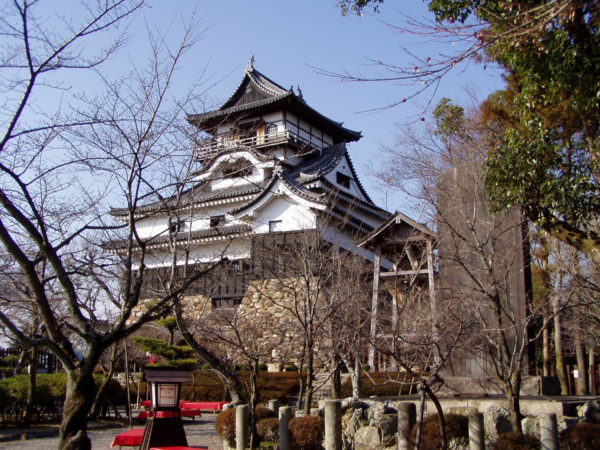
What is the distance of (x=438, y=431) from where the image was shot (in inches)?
313

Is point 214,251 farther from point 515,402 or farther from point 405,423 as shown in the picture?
point 515,402

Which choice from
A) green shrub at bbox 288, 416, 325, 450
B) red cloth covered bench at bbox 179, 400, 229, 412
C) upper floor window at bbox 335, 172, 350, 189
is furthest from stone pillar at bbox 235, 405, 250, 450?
upper floor window at bbox 335, 172, 350, 189

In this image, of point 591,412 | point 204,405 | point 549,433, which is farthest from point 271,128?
point 549,433

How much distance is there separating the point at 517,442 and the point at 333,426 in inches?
97.3

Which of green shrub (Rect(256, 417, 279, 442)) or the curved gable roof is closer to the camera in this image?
green shrub (Rect(256, 417, 279, 442))

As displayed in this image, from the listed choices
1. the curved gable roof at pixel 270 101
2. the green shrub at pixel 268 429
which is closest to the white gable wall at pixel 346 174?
the curved gable roof at pixel 270 101

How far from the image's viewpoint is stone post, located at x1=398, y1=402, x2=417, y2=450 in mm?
7730

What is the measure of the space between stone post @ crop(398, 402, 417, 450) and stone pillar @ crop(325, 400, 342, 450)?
895mm

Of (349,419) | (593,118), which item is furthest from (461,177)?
(349,419)

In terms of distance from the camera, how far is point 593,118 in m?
7.81

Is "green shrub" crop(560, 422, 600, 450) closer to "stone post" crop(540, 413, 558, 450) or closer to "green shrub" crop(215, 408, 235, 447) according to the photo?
"stone post" crop(540, 413, 558, 450)

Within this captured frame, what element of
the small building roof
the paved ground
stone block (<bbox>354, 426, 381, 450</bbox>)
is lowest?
the paved ground

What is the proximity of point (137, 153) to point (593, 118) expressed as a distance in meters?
6.15

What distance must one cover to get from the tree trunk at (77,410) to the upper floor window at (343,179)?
88.0ft
